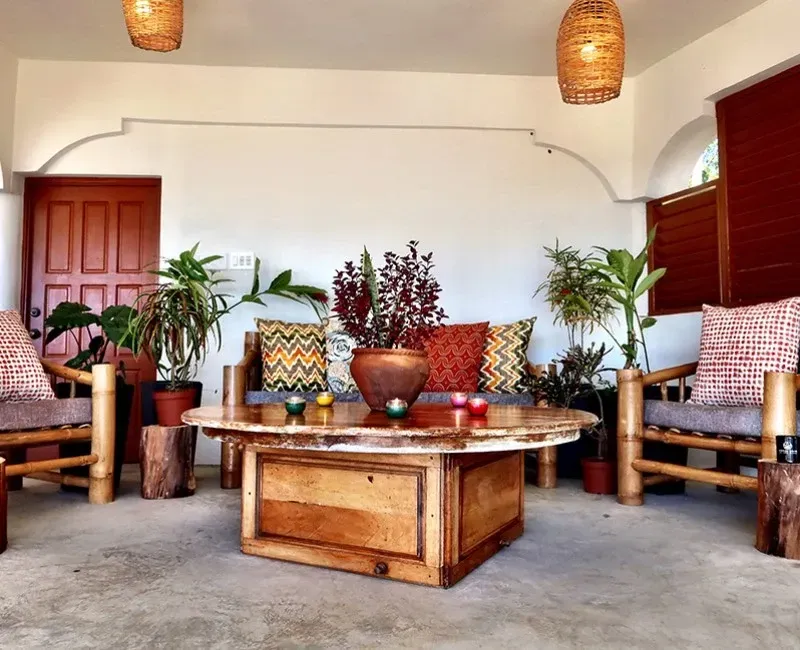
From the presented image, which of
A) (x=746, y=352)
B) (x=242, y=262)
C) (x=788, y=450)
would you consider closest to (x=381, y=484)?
(x=788, y=450)

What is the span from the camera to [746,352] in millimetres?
2996

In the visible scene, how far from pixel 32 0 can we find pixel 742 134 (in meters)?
4.27

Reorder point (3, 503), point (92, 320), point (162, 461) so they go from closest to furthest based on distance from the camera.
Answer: point (3, 503) → point (162, 461) → point (92, 320)

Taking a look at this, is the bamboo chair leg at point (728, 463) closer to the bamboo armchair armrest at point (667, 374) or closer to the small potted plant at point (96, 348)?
the bamboo armchair armrest at point (667, 374)

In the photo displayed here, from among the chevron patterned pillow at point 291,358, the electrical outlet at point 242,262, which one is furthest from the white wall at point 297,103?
the chevron patterned pillow at point 291,358

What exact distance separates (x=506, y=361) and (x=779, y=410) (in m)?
1.68

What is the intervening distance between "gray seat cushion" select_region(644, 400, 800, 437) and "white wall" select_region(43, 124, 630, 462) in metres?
1.67

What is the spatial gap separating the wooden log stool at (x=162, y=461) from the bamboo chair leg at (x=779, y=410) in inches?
103

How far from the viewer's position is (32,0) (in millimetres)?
3781

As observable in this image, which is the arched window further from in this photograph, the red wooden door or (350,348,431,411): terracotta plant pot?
the red wooden door

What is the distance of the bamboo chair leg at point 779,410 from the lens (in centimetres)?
251

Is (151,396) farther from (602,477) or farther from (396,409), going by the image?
(602,477)

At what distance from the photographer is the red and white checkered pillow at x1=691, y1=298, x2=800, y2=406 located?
2.91m

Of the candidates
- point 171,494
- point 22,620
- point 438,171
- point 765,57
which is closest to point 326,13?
point 438,171
